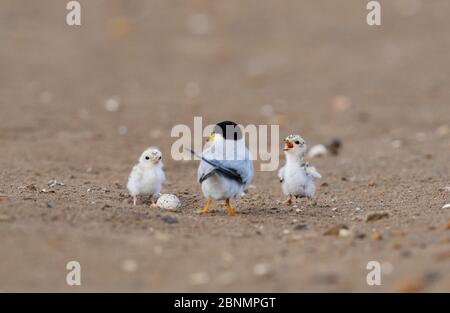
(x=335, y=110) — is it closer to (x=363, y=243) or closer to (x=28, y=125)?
(x=28, y=125)

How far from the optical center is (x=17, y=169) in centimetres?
945

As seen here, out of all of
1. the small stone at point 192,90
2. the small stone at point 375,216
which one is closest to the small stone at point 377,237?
the small stone at point 375,216

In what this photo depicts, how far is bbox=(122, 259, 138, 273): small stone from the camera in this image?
5312mm

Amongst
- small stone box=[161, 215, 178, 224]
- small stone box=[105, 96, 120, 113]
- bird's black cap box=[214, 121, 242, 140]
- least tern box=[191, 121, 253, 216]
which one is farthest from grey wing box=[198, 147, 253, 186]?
small stone box=[105, 96, 120, 113]

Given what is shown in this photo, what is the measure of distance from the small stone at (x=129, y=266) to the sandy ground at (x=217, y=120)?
0.01 meters

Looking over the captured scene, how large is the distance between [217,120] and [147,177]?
20.4 ft

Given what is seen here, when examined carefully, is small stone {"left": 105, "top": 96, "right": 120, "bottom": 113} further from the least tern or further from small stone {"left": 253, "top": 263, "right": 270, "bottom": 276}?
small stone {"left": 253, "top": 263, "right": 270, "bottom": 276}

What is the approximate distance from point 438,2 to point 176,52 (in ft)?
21.4

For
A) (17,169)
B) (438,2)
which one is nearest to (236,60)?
(438,2)

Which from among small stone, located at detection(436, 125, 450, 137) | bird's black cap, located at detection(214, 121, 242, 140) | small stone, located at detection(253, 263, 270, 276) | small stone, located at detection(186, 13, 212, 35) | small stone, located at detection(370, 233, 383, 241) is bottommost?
small stone, located at detection(253, 263, 270, 276)

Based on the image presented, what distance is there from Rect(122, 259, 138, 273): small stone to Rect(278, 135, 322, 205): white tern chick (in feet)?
8.70

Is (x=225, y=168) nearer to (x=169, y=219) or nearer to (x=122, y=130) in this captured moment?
(x=169, y=219)

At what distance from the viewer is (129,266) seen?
17.6ft

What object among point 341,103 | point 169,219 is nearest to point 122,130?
point 341,103
